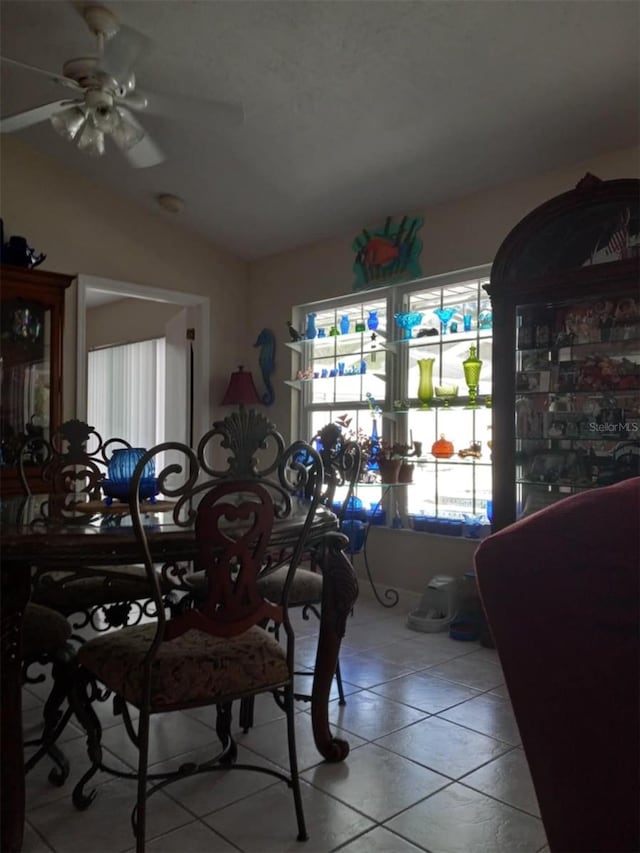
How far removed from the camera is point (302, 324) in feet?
16.2

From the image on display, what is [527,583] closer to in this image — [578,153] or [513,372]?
[513,372]

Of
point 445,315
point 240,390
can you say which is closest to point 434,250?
point 445,315

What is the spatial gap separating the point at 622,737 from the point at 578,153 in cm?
313

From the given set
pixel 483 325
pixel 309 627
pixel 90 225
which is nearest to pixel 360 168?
pixel 483 325

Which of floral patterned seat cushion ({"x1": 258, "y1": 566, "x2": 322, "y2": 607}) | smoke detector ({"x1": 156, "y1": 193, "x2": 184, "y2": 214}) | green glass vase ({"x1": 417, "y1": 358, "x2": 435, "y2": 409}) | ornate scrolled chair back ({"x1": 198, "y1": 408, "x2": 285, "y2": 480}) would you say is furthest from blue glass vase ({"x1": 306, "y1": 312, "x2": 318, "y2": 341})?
ornate scrolled chair back ({"x1": 198, "y1": 408, "x2": 285, "y2": 480})

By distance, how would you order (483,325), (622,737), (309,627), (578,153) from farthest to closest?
1. (483,325)
2. (309,627)
3. (578,153)
4. (622,737)

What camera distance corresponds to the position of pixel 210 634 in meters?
1.68

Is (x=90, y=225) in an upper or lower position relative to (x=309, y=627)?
upper

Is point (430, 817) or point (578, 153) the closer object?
point (430, 817)

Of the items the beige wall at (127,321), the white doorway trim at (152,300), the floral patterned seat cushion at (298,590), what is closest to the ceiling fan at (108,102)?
the white doorway trim at (152,300)

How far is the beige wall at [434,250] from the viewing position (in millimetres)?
3406

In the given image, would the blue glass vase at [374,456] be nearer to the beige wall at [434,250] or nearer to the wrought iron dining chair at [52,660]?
the beige wall at [434,250]

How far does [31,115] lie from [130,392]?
4214 mm

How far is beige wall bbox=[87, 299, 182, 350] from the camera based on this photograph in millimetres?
6402
